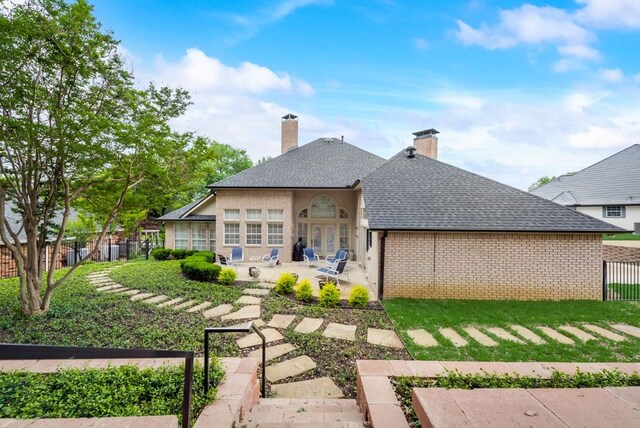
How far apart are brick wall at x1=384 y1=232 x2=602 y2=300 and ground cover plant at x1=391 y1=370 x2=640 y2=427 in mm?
5662

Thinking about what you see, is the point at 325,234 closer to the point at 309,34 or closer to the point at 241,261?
the point at 241,261

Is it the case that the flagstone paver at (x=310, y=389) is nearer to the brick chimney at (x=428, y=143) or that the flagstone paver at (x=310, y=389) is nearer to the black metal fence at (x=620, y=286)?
the black metal fence at (x=620, y=286)

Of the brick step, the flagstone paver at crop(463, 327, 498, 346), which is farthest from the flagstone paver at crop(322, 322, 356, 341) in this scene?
the flagstone paver at crop(463, 327, 498, 346)

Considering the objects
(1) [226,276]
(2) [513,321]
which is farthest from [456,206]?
(1) [226,276]

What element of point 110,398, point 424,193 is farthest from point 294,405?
point 424,193

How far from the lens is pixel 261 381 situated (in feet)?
14.6

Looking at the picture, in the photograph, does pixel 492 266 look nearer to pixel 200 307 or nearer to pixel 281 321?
pixel 281 321

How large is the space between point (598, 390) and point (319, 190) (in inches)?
539

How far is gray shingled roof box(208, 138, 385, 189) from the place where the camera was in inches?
619

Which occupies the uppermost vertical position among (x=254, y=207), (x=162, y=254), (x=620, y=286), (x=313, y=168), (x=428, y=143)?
(x=428, y=143)

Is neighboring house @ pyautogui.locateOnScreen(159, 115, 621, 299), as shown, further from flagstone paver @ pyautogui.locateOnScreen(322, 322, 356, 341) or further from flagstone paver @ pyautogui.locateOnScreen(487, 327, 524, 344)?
flagstone paver @ pyautogui.locateOnScreen(322, 322, 356, 341)

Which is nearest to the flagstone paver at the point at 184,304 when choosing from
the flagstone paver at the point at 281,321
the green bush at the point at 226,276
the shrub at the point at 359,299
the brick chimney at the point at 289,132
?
the green bush at the point at 226,276

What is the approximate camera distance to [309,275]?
1226 centimetres

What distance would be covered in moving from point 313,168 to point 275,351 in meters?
12.7
